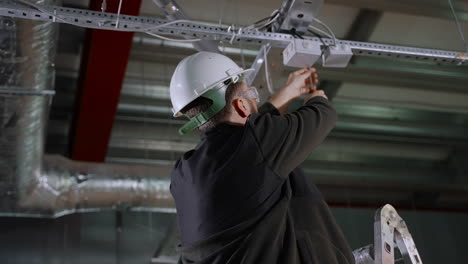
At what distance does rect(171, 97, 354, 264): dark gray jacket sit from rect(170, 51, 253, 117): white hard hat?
0.72ft

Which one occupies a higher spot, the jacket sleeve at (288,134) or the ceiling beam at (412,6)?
the ceiling beam at (412,6)

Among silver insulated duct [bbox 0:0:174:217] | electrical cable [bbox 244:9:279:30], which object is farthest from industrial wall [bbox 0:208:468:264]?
electrical cable [bbox 244:9:279:30]

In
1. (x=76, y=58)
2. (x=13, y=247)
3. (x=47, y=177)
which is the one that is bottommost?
(x=13, y=247)

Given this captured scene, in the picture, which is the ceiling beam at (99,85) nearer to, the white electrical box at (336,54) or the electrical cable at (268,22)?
the electrical cable at (268,22)

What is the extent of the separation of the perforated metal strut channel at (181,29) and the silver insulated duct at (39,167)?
39 cm

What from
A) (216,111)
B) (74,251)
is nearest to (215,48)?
(216,111)

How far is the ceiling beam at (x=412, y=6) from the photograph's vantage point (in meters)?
3.42

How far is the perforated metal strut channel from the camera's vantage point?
75.0 inches

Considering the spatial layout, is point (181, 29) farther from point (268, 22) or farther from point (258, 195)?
point (258, 195)

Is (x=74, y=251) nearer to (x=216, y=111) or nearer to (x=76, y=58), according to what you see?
(x=76, y=58)

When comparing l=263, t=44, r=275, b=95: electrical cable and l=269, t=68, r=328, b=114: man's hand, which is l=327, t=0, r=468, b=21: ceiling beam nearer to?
l=263, t=44, r=275, b=95: electrical cable

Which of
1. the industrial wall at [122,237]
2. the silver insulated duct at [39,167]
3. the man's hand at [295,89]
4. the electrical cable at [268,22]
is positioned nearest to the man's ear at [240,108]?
the man's hand at [295,89]

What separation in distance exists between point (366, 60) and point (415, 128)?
1506mm

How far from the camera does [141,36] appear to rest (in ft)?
12.1
